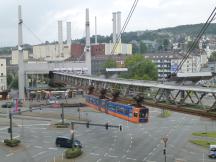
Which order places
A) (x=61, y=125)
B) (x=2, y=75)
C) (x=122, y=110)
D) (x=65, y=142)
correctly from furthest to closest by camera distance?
(x=2, y=75), (x=61, y=125), (x=65, y=142), (x=122, y=110)

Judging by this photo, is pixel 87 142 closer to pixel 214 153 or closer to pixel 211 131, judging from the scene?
pixel 214 153

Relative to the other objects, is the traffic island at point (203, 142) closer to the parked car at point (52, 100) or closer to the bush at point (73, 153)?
the bush at point (73, 153)

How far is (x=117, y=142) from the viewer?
118 ft

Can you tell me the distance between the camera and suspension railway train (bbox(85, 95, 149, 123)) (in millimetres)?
26906

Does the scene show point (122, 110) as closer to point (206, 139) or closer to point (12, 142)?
point (12, 142)

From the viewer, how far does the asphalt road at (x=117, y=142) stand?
100ft

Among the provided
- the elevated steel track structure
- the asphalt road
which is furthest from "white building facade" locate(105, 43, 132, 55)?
the elevated steel track structure

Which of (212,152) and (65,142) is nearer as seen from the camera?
(212,152)

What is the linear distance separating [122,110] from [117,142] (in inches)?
273

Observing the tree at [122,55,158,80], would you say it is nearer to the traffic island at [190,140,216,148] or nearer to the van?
the traffic island at [190,140,216,148]

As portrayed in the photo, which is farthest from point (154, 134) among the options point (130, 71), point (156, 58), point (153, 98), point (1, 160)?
point (156, 58)

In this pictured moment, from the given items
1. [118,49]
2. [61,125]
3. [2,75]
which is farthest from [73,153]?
[118,49]

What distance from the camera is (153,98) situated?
92.5 ft

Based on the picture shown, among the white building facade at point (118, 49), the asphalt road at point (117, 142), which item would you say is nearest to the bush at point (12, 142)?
the asphalt road at point (117, 142)
